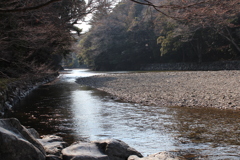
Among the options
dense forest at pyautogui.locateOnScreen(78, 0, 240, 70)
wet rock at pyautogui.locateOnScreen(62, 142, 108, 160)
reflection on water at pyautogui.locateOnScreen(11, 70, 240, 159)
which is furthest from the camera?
dense forest at pyautogui.locateOnScreen(78, 0, 240, 70)

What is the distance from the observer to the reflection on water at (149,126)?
186 inches

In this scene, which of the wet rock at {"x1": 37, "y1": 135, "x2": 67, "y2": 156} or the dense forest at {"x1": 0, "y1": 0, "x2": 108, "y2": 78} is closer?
the wet rock at {"x1": 37, "y1": 135, "x2": 67, "y2": 156}

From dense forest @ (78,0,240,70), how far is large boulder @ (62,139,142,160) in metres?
22.6

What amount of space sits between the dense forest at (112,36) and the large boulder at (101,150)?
2.17 m

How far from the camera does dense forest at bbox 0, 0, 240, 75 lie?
358 inches

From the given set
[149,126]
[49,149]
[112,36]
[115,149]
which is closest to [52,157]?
[49,149]

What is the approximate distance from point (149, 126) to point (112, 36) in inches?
1665

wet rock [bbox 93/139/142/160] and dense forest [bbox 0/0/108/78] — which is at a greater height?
dense forest [bbox 0/0/108/78]

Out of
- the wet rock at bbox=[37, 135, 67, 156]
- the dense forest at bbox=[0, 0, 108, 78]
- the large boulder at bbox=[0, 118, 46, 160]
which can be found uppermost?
the dense forest at bbox=[0, 0, 108, 78]

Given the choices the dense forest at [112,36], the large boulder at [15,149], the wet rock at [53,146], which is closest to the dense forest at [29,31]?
the dense forest at [112,36]

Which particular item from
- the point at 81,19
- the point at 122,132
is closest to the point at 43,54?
the point at 81,19

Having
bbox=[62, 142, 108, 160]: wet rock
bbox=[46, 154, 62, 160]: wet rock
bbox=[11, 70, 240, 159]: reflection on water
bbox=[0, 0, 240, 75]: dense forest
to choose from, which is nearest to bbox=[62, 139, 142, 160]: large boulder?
bbox=[62, 142, 108, 160]: wet rock

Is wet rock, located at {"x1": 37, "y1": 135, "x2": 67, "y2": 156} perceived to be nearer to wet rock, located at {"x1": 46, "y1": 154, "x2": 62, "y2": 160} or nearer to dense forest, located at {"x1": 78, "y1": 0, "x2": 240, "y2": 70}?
wet rock, located at {"x1": 46, "y1": 154, "x2": 62, "y2": 160}

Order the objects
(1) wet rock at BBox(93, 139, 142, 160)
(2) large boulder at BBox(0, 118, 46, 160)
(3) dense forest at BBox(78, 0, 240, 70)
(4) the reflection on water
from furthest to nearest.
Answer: (3) dense forest at BBox(78, 0, 240, 70), (4) the reflection on water, (1) wet rock at BBox(93, 139, 142, 160), (2) large boulder at BBox(0, 118, 46, 160)
